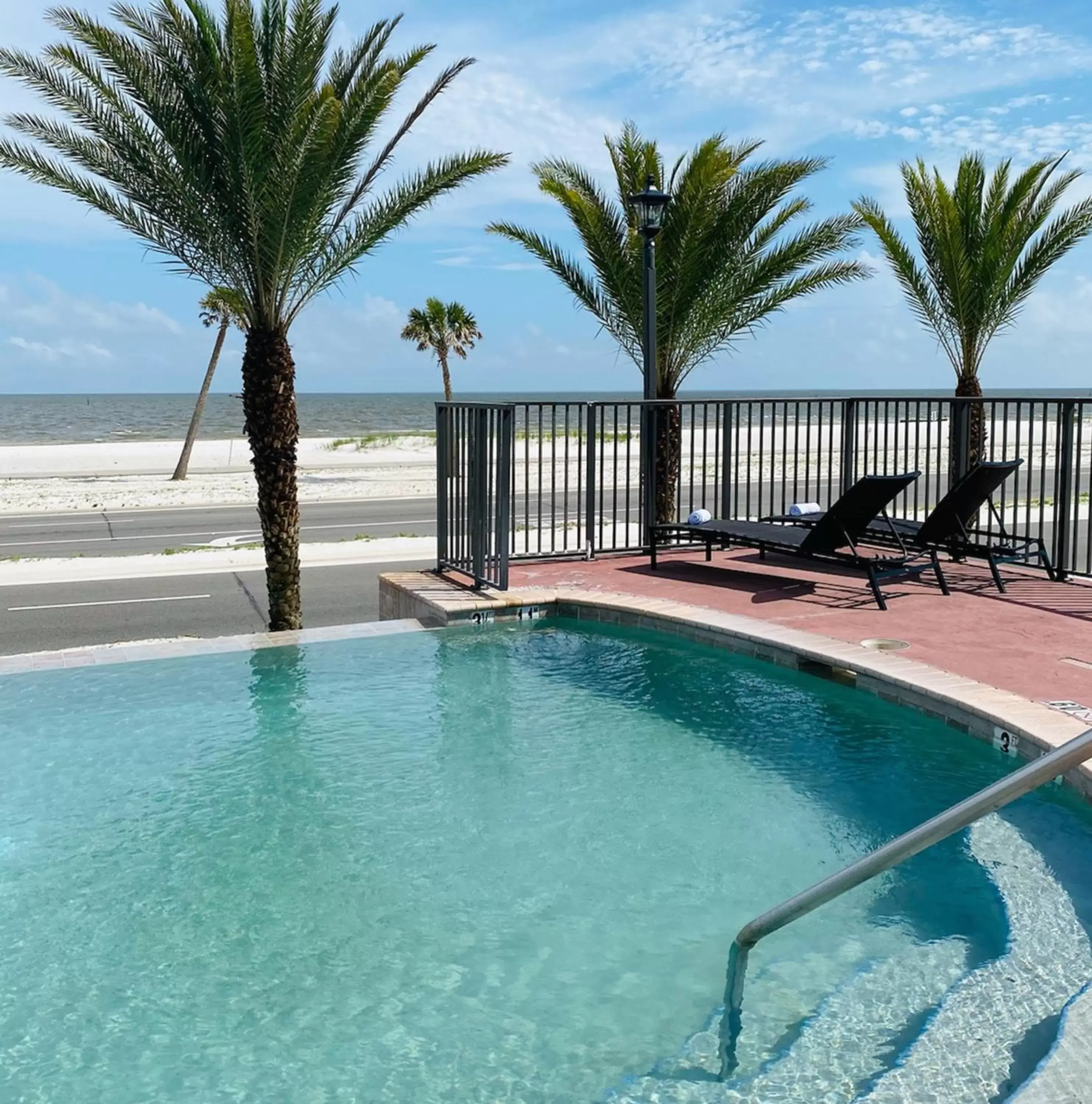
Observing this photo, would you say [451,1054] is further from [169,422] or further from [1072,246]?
[169,422]

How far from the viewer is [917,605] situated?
8.60 metres

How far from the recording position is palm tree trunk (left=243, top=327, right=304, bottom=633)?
10.4m

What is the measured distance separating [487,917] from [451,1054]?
872 mm

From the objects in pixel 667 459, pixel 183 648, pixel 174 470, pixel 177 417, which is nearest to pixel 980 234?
pixel 667 459

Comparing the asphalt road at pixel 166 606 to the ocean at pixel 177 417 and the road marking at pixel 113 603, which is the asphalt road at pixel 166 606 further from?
the ocean at pixel 177 417

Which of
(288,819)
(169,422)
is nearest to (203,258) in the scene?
(288,819)

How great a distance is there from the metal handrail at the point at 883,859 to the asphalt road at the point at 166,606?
8.50m

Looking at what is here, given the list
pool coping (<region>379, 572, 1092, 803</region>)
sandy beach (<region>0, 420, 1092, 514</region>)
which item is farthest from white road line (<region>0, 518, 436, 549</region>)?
pool coping (<region>379, 572, 1092, 803</region>)

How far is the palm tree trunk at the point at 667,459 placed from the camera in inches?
483

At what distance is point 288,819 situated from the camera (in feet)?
17.3

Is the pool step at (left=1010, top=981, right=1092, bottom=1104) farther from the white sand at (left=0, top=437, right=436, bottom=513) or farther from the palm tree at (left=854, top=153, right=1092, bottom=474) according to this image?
the white sand at (left=0, top=437, right=436, bottom=513)

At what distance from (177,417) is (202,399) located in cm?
5836

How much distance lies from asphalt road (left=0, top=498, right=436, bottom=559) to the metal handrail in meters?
16.1

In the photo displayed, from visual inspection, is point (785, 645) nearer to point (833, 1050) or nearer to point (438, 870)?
point (438, 870)
